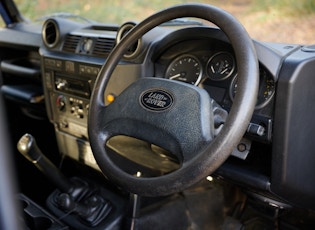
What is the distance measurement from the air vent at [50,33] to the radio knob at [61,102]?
0.82ft

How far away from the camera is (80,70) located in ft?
6.09

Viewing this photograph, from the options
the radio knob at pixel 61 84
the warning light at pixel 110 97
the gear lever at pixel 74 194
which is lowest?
the gear lever at pixel 74 194

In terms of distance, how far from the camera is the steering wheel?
41.7 inches

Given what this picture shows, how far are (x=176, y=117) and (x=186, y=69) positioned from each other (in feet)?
1.28

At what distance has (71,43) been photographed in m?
1.98

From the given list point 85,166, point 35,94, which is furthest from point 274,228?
point 35,94

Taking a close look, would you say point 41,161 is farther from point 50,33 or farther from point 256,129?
point 256,129

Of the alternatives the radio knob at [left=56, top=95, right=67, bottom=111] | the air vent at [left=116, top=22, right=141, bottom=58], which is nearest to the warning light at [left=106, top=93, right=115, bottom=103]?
the air vent at [left=116, top=22, right=141, bottom=58]

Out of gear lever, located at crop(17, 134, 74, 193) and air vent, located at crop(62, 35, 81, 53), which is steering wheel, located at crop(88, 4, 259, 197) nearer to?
gear lever, located at crop(17, 134, 74, 193)

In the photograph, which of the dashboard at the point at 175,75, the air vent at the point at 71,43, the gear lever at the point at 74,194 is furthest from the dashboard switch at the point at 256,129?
the air vent at the point at 71,43

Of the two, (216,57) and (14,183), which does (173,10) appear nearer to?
(216,57)

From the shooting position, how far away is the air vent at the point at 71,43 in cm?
196

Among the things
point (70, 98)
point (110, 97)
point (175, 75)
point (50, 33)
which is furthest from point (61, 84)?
point (175, 75)

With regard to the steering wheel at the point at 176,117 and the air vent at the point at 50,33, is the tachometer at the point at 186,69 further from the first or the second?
the air vent at the point at 50,33
